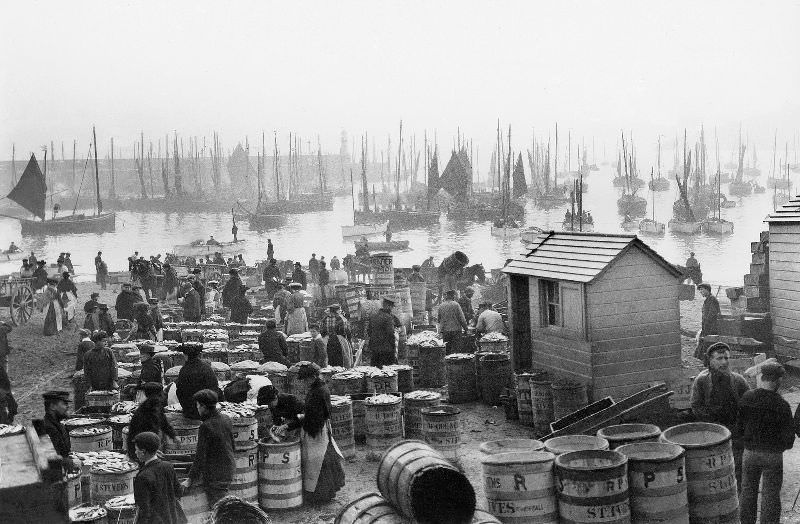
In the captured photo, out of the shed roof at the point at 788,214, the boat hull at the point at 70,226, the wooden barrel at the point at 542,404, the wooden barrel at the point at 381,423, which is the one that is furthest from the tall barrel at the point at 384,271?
the boat hull at the point at 70,226

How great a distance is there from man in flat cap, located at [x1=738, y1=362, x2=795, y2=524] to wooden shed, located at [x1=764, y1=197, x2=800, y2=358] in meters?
8.25

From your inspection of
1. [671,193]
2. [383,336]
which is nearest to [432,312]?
[383,336]

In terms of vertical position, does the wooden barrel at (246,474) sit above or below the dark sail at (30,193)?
→ below

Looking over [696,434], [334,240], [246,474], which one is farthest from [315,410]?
[334,240]

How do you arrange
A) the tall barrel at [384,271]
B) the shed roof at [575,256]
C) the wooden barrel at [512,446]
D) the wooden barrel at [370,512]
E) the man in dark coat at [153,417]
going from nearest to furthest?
the wooden barrel at [370,512], the wooden barrel at [512,446], the man in dark coat at [153,417], the shed roof at [575,256], the tall barrel at [384,271]

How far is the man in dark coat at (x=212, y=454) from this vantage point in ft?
25.1

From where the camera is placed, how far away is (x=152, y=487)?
21.3 ft

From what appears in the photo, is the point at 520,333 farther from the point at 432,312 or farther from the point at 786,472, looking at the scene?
the point at 432,312

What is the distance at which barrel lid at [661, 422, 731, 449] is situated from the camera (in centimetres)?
730

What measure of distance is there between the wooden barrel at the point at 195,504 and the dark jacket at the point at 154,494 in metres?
1.03

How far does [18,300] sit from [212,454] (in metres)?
16.8

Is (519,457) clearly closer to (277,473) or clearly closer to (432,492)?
(432,492)

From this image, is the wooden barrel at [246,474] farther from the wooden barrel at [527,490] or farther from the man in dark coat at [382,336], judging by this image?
the man in dark coat at [382,336]

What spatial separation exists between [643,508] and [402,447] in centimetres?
209
